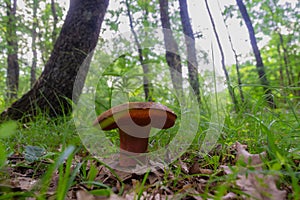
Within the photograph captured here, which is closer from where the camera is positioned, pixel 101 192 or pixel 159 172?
pixel 101 192

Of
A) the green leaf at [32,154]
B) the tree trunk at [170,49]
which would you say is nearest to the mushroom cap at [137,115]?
the green leaf at [32,154]

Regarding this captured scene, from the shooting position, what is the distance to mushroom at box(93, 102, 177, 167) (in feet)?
3.90

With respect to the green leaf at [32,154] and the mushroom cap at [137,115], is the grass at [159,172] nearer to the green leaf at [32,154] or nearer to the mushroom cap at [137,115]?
the green leaf at [32,154]

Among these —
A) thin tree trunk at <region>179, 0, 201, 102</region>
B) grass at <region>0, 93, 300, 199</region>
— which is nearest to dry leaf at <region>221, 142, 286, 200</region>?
grass at <region>0, 93, 300, 199</region>

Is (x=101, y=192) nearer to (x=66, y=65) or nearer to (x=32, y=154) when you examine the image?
(x=32, y=154)

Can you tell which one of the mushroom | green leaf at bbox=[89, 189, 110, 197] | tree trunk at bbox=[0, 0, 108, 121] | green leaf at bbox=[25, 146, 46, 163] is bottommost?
green leaf at bbox=[89, 189, 110, 197]

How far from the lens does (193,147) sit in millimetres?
1613

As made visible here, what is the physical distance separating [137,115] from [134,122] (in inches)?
3.3

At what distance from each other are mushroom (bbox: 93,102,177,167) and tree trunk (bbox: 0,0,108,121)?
1.97m

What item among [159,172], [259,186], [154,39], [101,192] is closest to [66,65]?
[154,39]

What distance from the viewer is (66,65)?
126 inches

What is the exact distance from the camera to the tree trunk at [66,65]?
10.2 feet

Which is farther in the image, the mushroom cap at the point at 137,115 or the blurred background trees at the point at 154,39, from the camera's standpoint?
the blurred background trees at the point at 154,39

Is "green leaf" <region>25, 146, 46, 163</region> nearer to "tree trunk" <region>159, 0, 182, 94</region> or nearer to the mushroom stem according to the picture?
the mushroom stem
